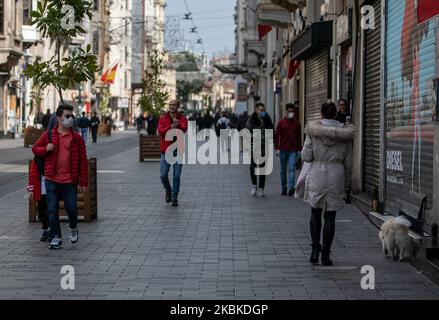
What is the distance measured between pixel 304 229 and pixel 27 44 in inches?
1719

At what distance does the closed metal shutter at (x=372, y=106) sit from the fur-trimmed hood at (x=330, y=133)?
6.16 meters

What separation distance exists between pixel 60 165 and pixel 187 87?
14384 cm

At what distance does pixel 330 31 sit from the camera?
24.3m

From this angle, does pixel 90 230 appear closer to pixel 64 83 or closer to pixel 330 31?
pixel 64 83

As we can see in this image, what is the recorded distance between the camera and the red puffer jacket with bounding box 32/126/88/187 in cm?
1159

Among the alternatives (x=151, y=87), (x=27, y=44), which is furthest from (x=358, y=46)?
(x=27, y=44)

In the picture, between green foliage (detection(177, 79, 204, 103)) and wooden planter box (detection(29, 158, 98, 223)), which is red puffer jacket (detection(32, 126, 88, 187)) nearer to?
wooden planter box (detection(29, 158, 98, 223))

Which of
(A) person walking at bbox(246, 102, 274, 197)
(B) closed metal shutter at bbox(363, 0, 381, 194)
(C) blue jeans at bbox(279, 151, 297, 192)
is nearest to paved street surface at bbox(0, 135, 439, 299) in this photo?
(B) closed metal shutter at bbox(363, 0, 381, 194)

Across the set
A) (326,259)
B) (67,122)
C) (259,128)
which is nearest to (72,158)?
(67,122)

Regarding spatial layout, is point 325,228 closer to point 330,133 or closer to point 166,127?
point 330,133

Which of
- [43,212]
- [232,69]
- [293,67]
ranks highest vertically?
[232,69]

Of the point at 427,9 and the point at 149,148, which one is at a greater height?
the point at 427,9

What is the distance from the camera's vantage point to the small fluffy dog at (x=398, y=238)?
10.7 meters

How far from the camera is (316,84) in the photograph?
96.2ft
